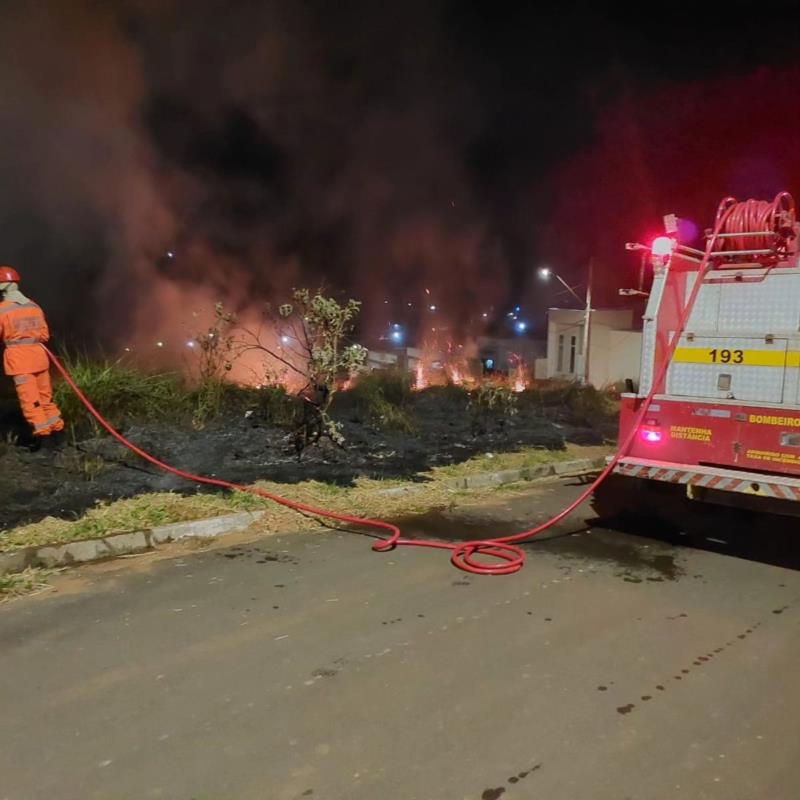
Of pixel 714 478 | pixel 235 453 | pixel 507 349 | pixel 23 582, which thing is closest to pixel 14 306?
pixel 235 453

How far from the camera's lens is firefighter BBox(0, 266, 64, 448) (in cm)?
619

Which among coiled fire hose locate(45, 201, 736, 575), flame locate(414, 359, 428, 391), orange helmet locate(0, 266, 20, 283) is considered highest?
orange helmet locate(0, 266, 20, 283)

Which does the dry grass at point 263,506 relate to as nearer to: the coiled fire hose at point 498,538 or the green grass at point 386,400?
the coiled fire hose at point 498,538

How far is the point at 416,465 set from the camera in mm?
8266

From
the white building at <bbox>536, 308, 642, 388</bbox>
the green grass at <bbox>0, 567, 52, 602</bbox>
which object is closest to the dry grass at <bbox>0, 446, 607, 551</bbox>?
the green grass at <bbox>0, 567, 52, 602</bbox>

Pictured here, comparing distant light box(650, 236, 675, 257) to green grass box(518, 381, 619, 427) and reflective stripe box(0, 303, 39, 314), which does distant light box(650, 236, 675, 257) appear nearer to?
reflective stripe box(0, 303, 39, 314)

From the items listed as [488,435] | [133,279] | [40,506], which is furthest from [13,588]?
[133,279]

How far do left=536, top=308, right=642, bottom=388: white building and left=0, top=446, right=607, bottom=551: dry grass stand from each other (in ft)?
66.7

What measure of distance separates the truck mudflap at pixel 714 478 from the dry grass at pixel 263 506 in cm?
201

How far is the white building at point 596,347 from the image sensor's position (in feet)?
93.6

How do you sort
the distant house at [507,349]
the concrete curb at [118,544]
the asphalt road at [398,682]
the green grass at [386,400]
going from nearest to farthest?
the asphalt road at [398,682], the concrete curb at [118,544], the green grass at [386,400], the distant house at [507,349]

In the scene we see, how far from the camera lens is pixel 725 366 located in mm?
5672

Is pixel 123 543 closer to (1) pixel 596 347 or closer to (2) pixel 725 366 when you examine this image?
(2) pixel 725 366

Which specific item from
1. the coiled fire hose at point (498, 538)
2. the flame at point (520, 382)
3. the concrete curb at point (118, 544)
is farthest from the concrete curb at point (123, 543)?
the flame at point (520, 382)
